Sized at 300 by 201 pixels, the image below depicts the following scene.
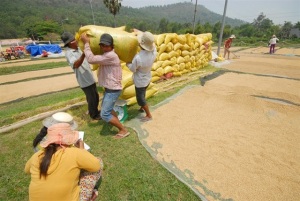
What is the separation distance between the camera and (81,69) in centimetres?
334

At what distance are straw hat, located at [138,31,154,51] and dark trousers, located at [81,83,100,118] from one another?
1.19 meters

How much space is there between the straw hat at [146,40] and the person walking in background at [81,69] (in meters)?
0.94

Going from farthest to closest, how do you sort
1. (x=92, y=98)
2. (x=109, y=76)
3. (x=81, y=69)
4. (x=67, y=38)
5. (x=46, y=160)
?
1. (x=92, y=98)
2. (x=81, y=69)
3. (x=67, y=38)
4. (x=109, y=76)
5. (x=46, y=160)

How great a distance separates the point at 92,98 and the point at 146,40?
1.47m

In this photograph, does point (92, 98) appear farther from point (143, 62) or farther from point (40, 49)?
point (40, 49)

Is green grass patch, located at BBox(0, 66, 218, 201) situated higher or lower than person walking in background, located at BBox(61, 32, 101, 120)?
lower

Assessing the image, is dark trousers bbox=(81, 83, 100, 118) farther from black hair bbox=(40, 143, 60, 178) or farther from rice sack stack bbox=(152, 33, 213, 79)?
rice sack stack bbox=(152, 33, 213, 79)

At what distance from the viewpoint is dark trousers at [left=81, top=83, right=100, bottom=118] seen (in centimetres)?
353

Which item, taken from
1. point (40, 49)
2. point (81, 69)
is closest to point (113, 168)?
point (81, 69)

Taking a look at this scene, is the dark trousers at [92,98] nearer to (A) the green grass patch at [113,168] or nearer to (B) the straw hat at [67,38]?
(A) the green grass patch at [113,168]

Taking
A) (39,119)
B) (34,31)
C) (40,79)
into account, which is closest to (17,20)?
(34,31)

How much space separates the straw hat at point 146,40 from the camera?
2.99 metres

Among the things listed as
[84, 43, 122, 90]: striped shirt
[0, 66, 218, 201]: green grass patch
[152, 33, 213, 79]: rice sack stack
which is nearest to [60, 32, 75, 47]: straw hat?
[84, 43, 122, 90]: striped shirt

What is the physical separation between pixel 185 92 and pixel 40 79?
7.31 m
